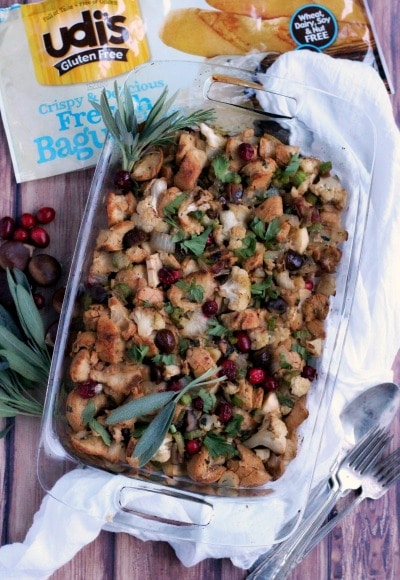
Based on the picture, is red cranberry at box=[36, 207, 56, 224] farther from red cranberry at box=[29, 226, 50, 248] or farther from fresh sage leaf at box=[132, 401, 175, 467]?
fresh sage leaf at box=[132, 401, 175, 467]

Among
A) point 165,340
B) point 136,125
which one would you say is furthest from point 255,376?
point 136,125

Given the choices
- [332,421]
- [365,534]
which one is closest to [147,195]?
[332,421]

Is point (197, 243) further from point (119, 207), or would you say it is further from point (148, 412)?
point (148, 412)

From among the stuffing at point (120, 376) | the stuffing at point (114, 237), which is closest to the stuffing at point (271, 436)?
the stuffing at point (120, 376)

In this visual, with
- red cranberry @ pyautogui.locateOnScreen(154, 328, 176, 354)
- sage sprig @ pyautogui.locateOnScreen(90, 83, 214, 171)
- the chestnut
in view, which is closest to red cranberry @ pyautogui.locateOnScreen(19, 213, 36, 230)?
the chestnut

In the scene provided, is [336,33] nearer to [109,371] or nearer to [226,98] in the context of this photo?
[226,98]

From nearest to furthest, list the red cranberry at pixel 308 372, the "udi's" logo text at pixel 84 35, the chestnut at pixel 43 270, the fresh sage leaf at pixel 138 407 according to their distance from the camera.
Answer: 1. the fresh sage leaf at pixel 138 407
2. the red cranberry at pixel 308 372
3. the chestnut at pixel 43 270
4. the "udi's" logo text at pixel 84 35

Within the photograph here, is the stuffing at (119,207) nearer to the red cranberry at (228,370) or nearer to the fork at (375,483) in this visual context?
the red cranberry at (228,370)
